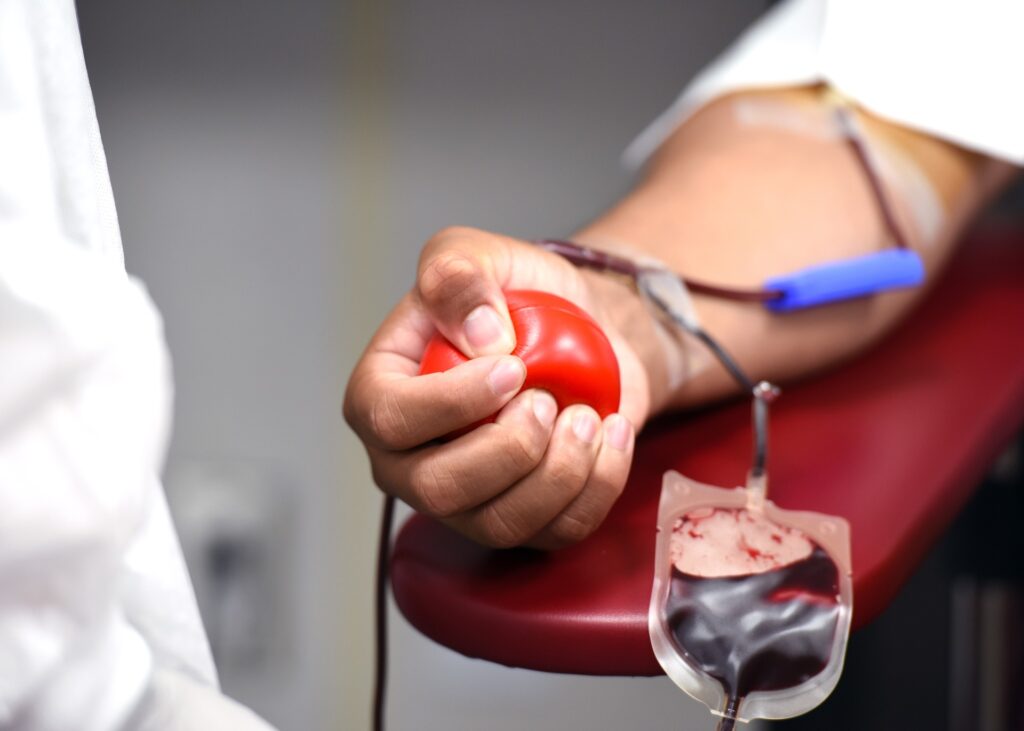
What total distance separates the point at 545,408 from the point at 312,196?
809mm

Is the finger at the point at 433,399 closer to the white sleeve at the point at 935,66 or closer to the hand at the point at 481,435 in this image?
Answer: the hand at the point at 481,435

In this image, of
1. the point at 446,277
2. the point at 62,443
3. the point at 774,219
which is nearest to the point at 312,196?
the point at 774,219

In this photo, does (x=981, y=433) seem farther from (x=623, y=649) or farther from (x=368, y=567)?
(x=368, y=567)

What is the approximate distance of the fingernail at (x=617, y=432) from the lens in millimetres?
421

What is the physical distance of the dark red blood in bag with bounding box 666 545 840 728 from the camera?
1.28 feet

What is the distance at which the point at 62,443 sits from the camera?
0.86ft

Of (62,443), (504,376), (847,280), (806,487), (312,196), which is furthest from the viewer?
(312,196)

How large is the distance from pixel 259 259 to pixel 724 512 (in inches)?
32.1

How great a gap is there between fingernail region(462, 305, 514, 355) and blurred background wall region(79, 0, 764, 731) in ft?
2.47

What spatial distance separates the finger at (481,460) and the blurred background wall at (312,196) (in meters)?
0.73

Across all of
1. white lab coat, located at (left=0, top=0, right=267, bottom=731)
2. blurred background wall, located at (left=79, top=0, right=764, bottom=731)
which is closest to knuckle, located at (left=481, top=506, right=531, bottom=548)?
white lab coat, located at (left=0, top=0, right=267, bottom=731)

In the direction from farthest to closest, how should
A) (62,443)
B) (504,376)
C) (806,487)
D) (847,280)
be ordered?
(847,280) < (806,487) < (504,376) < (62,443)

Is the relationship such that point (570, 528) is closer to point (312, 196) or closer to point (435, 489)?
point (435, 489)

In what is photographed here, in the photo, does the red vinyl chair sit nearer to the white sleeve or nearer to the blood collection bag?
the blood collection bag
